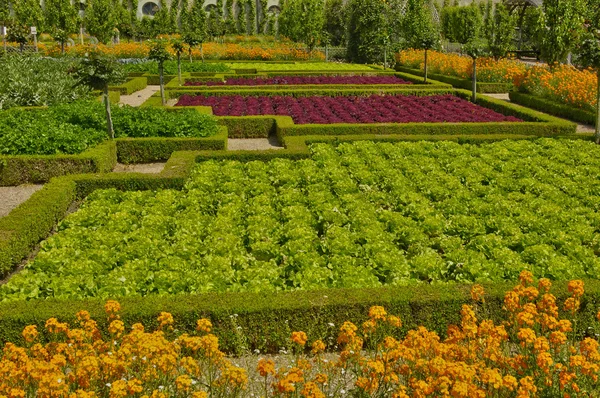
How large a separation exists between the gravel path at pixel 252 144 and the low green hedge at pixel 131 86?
11107 millimetres

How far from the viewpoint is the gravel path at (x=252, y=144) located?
15450 millimetres

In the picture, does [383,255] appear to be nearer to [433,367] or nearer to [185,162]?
[433,367]

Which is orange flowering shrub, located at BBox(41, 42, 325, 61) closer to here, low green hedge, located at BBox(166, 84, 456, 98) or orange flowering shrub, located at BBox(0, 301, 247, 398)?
low green hedge, located at BBox(166, 84, 456, 98)

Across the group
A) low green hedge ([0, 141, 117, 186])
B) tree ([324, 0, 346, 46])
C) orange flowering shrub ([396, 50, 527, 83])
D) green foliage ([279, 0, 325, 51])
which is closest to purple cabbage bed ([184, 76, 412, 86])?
orange flowering shrub ([396, 50, 527, 83])

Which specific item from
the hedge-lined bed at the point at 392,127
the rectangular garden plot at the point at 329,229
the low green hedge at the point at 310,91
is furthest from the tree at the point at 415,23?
the rectangular garden plot at the point at 329,229

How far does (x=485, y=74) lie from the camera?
27578 millimetres

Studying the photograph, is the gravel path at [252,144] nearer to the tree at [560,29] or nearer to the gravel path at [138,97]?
the gravel path at [138,97]

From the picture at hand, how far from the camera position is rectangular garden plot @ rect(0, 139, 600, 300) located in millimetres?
6699

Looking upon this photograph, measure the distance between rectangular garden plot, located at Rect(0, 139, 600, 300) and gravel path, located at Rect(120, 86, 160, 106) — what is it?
12780 mm

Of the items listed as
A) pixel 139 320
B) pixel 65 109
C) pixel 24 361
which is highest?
pixel 65 109

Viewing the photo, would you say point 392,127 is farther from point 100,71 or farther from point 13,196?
Result: point 13,196

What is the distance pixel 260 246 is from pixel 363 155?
20.1 ft

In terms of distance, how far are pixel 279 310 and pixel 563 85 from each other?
18.5 metres

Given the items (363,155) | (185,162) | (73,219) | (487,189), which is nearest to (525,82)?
(363,155)
